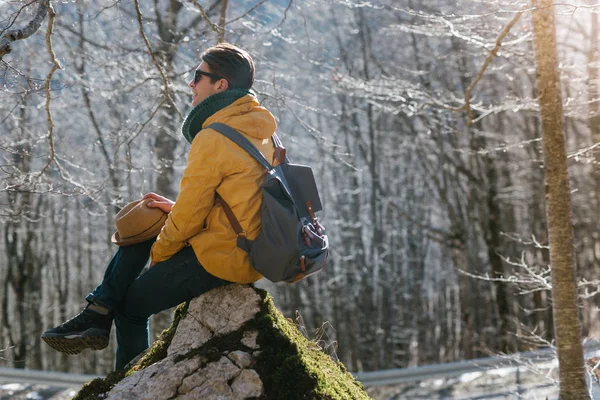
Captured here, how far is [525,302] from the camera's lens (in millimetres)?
15750

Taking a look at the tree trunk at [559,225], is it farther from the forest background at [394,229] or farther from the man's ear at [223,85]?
the forest background at [394,229]

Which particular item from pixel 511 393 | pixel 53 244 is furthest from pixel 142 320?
pixel 53 244

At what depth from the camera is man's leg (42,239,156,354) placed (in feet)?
11.7

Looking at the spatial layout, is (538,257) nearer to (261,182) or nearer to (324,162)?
(324,162)

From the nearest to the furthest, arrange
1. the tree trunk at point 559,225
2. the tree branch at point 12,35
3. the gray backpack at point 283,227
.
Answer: the gray backpack at point 283,227 → the tree branch at point 12,35 → the tree trunk at point 559,225

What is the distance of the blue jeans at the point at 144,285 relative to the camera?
11.7 ft

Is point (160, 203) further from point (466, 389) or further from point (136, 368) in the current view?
point (466, 389)

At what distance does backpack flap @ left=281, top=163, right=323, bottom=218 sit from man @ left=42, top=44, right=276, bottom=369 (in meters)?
0.13

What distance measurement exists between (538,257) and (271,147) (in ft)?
43.2

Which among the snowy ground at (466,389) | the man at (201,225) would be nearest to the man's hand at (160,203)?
the man at (201,225)

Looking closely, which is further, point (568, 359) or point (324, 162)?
point (324, 162)

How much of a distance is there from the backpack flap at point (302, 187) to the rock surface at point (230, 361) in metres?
0.56

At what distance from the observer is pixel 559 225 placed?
230 inches

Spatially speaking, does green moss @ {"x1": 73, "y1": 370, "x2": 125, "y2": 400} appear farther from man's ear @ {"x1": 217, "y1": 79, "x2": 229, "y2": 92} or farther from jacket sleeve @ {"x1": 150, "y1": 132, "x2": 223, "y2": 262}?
man's ear @ {"x1": 217, "y1": 79, "x2": 229, "y2": 92}
